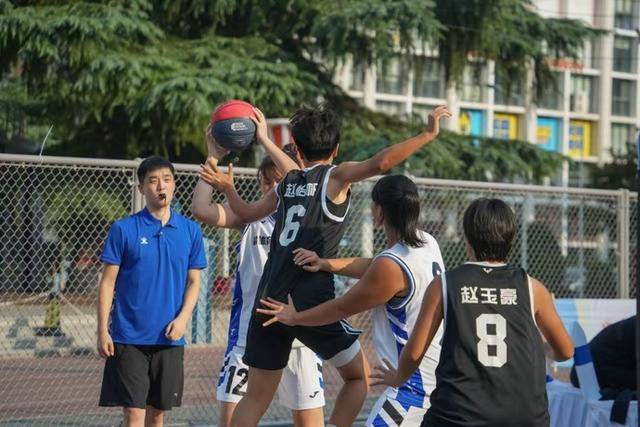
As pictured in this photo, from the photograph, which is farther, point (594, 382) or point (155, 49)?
point (155, 49)

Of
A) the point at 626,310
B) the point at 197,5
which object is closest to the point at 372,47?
the point at 197,5

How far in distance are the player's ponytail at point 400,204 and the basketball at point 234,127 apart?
130 centimetres

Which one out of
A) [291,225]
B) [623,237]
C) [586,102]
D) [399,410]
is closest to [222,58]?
[623,237]

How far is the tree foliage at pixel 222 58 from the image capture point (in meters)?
18.7

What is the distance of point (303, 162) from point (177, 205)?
14.6 feet

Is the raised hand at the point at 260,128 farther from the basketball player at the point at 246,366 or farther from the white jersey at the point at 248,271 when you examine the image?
the white jersey at the point at 248,271

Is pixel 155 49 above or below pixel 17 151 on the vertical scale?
above

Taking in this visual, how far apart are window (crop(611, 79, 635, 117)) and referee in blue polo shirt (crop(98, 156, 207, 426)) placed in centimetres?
7105

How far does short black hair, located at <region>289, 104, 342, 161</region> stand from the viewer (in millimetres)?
5730

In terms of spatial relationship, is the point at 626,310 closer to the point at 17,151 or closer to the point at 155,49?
the point at 155,49

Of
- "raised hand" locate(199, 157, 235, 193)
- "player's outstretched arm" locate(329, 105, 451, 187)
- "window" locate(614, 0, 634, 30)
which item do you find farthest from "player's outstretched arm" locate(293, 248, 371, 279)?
"window" locate(614, 0, 634, 30)

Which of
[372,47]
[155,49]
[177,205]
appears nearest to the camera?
[177,205]

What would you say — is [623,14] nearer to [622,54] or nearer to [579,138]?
[622,54]

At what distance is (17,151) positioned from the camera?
20.0m
